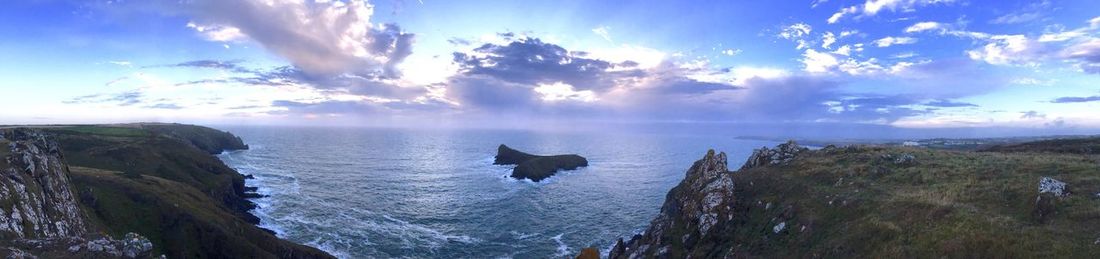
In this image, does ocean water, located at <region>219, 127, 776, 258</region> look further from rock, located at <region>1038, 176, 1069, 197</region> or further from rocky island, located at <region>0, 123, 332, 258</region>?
rock, located at <region>1038, 176, 1069, 197</region>

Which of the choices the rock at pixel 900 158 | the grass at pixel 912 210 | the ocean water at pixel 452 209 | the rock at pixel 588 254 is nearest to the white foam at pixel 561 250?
the ocean water at pixel 452 209

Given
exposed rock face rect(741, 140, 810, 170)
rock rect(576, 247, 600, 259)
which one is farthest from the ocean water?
exposed rock face rect(741, 140, 810, 170)

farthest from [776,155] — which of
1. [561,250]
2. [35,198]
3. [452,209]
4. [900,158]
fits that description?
[35,198]

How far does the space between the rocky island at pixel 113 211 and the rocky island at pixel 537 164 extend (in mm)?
71378

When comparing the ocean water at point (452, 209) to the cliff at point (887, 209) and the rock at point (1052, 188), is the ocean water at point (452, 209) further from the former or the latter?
the rock at point (1052, 188)

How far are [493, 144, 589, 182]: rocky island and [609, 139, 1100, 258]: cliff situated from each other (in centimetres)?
9020

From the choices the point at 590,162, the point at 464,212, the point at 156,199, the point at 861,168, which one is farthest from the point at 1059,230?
the point at 590,162

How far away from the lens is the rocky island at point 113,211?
33.7 meters

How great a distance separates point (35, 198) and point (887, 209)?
233ft

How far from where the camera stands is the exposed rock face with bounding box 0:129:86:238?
38.3 m

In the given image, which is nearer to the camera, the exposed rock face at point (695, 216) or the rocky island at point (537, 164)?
the exposed rock face at point (695, 216)

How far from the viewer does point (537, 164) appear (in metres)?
158

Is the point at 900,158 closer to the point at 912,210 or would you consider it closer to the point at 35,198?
the point at 912,210

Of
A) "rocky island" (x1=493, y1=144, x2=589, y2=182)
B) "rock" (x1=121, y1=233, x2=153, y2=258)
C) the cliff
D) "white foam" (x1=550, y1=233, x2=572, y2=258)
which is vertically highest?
the cliff
